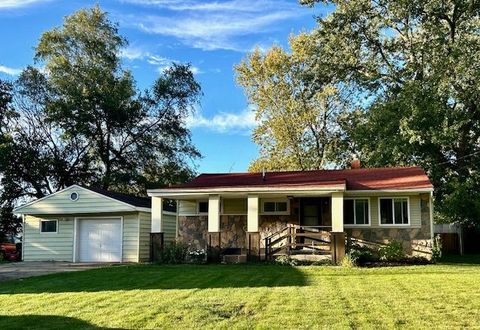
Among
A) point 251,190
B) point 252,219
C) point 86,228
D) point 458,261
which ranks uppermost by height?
point 251,190

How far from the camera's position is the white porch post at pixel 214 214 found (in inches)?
750

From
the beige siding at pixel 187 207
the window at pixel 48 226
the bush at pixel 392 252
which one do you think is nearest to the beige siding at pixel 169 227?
the beige siding at pixel 187 207

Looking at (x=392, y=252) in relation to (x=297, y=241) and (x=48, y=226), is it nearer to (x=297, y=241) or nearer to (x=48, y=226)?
(x=297, y=241)

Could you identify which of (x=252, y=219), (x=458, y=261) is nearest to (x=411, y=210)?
(x=458, y=261)

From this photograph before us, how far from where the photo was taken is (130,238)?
22.2 m

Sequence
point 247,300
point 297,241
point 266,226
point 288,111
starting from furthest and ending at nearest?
point 288,111
point 266,226
point 297,241
point 247,300

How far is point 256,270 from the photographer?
15.2m

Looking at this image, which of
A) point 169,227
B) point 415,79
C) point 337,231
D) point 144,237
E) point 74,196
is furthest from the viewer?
point 415,79

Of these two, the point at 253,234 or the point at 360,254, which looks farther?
the point at 253,234

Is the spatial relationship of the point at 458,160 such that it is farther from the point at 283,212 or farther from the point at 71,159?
the point at 71,159

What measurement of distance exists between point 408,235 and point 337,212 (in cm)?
305

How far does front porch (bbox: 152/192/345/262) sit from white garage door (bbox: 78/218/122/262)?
109 inches

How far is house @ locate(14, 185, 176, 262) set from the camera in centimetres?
2220

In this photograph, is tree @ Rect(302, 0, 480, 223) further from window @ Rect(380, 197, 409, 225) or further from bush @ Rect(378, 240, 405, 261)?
bush @ Rect(378, 240, 405, 261)
